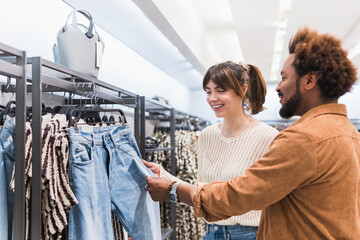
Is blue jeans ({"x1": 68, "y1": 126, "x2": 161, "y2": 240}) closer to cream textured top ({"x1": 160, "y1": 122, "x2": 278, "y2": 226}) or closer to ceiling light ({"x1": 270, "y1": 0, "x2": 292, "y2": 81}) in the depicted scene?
cream textured top ({"x1": 160, "y1": 122, "x2": 278, "y2": 226})

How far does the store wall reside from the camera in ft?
6.48

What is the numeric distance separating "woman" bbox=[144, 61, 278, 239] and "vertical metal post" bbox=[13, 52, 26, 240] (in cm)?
75

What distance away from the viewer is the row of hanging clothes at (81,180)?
4.07ft

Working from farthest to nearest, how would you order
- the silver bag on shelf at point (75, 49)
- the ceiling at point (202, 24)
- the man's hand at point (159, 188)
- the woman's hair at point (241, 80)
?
the ceiling at point (202, 24) < the woman's hair at point (241, 80) < the silver bag on shelf at point (75, 49) < the man's hand at point (159, 188)

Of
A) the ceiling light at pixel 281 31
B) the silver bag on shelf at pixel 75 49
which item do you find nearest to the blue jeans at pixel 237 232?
the silver bag on shelf at pixel 75 49

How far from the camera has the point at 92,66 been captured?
182 centimetres

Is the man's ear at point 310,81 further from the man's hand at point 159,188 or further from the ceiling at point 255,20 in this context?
the ceiling at point 255,20

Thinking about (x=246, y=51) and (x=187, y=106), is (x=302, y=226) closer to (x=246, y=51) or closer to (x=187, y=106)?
(x=246, y=51)

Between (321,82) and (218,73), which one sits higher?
(218,73)

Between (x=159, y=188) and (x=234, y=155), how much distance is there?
0.52 m

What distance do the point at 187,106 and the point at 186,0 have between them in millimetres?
3351

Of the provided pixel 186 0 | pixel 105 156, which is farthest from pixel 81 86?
pixel 186 0

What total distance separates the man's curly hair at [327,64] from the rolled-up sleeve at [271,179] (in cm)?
25

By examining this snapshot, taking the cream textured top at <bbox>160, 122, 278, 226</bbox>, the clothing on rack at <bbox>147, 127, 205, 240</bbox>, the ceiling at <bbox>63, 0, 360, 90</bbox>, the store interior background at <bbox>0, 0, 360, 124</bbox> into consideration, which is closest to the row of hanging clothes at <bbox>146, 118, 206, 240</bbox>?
the clothing on rack at <bbox>147, 127, 205, 240</bbox>
